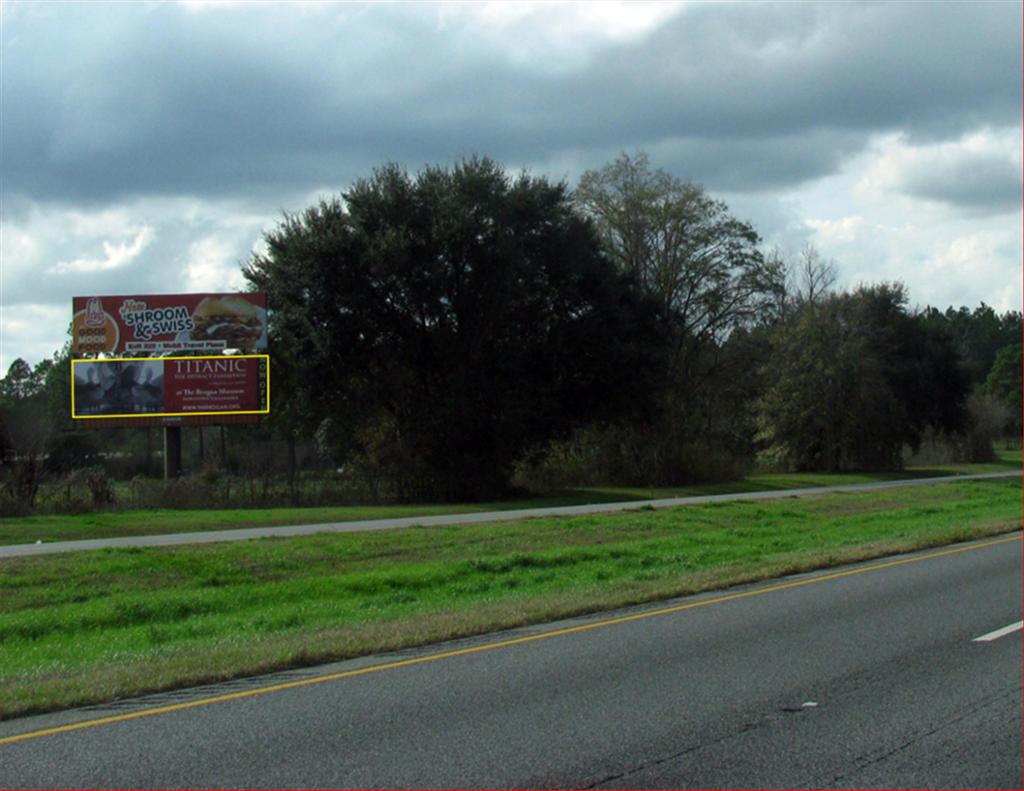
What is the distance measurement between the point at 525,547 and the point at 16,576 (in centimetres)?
953

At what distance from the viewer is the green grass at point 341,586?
11367 mm

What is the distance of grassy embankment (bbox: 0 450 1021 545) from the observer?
1003 inches

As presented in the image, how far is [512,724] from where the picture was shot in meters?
8.43

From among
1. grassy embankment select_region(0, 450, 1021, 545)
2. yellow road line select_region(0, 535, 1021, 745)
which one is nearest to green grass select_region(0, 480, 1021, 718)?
yellow road line select_region(0, 535, 1021, 745)

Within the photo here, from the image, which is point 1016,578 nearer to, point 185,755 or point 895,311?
point 185,755

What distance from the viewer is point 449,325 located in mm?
45312

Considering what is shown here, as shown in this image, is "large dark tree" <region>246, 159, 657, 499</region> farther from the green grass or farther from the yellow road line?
the yellow road line

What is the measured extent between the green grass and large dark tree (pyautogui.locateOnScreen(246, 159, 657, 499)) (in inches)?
610

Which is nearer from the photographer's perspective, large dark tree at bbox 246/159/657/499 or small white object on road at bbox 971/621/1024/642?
small white object on road at bbox 971/621/1024/642

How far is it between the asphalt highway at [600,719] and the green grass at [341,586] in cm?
106

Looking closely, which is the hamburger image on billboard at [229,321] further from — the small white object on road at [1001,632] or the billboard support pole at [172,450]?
the small white object on road at [1001,632]

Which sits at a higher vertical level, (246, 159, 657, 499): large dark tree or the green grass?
(246, 159, 657, 499): large dark tree

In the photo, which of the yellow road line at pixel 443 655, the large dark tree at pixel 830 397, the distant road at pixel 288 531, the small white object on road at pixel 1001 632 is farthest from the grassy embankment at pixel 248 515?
the small white object on road at pixel 1001 632

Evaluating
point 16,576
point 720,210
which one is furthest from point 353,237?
point 16,576
